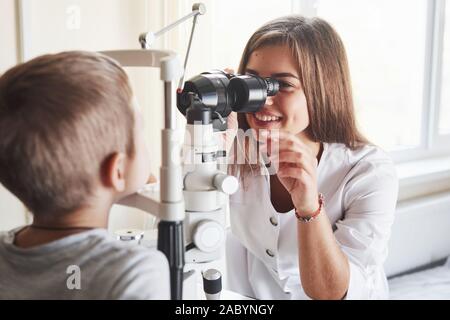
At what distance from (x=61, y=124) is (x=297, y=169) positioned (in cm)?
50

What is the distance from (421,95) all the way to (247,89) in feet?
6.33

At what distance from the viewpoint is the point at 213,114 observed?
834 millimetres

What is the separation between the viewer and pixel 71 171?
0.64m

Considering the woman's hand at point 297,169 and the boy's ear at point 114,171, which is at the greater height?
the boy's ear at point 114,171

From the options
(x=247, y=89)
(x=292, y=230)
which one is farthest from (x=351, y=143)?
(x=247, y=89)

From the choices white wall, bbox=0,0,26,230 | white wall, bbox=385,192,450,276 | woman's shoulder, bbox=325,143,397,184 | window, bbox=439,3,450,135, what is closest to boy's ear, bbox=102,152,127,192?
woman's shoulder, bbox=325,143,397,184

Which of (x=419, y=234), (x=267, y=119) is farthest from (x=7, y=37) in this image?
(x=419, y=234)

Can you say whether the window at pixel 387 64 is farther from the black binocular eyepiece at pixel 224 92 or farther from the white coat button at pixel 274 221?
the black binocular eyepiece at pixel 224 92

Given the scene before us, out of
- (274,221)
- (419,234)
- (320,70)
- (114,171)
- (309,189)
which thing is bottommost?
(419,234)

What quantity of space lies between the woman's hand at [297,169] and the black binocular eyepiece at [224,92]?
10 centimetres

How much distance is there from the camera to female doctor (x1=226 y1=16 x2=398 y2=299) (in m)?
1.04

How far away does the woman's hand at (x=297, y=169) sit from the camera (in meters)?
0.98

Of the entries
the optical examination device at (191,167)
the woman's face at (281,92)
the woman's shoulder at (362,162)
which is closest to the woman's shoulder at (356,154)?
the woman's shoulder at (362,162)

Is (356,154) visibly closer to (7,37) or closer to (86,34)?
(86,34)
